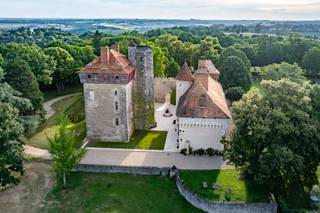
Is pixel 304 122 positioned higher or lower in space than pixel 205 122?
higher

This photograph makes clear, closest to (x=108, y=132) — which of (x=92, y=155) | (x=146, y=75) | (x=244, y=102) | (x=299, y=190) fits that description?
(x=92, y=155)

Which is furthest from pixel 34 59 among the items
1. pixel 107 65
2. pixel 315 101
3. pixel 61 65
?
pixel 315 101

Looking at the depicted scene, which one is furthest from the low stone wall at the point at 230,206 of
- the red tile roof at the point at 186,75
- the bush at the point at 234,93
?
the bush at the point at 234,93

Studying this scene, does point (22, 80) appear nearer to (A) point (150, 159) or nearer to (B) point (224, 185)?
(A) point (150, 159)

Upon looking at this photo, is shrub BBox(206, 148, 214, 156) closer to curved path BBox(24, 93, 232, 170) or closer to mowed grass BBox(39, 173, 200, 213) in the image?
curved path BBox(24, 93, 232, 170)

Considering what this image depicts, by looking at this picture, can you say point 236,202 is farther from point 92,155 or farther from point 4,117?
point 4,117

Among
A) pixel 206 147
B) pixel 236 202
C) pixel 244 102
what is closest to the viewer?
pixel 236 202

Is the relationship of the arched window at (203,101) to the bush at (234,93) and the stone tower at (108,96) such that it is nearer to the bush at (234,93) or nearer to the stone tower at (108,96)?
the stone tower at (108,96)
